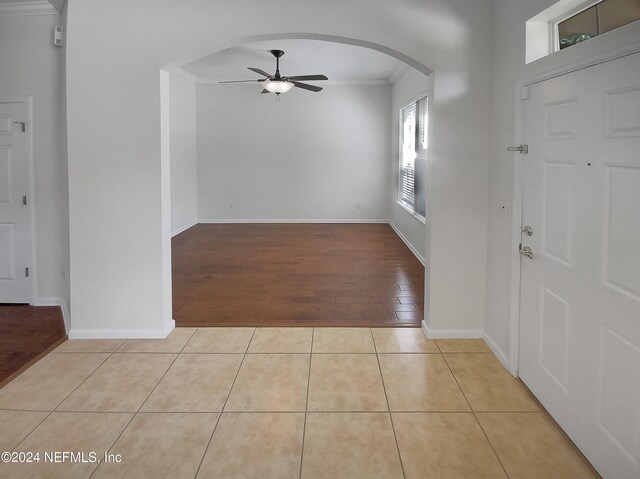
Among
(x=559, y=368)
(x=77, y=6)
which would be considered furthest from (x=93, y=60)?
(x=559, y=368)

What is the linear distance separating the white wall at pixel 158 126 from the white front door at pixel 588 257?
76 cm

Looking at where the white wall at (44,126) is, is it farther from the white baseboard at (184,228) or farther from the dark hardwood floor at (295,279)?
the white baseboard at (184,228)

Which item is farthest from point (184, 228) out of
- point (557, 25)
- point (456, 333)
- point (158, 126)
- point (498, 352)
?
point (557, 25)

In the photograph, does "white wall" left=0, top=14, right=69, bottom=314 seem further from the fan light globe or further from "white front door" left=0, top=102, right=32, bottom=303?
the fan light globe

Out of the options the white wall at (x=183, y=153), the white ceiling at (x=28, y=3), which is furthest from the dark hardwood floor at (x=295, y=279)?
the white ceiling at (x=28, y=3)

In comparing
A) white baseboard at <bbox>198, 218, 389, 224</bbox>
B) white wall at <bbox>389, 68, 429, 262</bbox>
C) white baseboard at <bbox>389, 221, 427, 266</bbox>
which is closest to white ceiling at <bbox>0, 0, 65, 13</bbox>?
white wall at <bbox>389, 68, 429, 262</bbox>

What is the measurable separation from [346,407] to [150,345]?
1.71m

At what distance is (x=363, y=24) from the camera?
3.60 meters

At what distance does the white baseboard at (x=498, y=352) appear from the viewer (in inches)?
129

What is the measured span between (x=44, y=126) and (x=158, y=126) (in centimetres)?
155

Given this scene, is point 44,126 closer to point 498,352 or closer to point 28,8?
point 28,8

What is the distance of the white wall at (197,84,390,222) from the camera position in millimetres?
9773

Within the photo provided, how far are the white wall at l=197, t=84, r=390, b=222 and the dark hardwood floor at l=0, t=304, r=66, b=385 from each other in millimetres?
5597

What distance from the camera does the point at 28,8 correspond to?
14.1 feet
